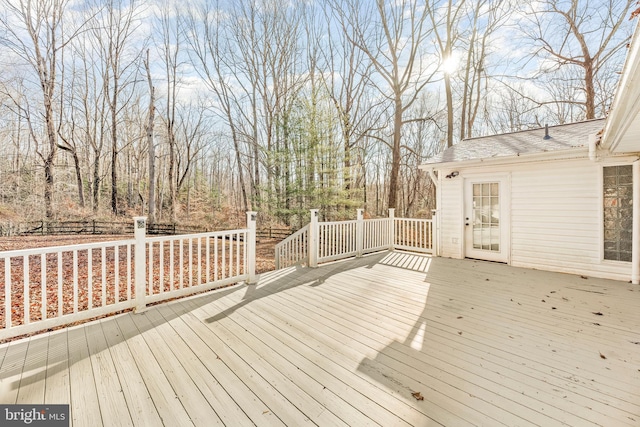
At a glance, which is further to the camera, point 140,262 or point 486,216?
point 486,216

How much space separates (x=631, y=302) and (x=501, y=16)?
11.2 metres

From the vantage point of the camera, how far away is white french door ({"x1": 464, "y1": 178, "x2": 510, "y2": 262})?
218 inches

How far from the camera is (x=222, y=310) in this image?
3.27m

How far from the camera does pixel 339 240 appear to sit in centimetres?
603

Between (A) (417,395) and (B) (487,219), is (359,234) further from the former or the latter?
(A) (417,395)

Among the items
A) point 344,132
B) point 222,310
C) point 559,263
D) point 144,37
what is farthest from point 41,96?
point 559,263

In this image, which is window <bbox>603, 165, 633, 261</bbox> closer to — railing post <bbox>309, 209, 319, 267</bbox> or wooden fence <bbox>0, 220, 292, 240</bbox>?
railing post <bbox>309, 209, 319, 267</bbox>

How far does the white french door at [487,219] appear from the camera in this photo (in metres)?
5.54

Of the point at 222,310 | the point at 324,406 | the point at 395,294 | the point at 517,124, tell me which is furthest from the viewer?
A: the point at 517,124

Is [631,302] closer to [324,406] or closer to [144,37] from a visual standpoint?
[324,406]

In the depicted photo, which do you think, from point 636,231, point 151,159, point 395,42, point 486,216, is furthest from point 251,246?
point 151,159

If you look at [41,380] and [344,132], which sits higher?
[344,132]

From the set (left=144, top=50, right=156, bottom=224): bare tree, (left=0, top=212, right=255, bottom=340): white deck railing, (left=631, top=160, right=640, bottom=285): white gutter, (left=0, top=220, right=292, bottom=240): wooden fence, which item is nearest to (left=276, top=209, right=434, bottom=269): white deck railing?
(left=0, top=212, right=255, bottom=340): white deck railing

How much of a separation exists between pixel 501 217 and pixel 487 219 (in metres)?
0.26
